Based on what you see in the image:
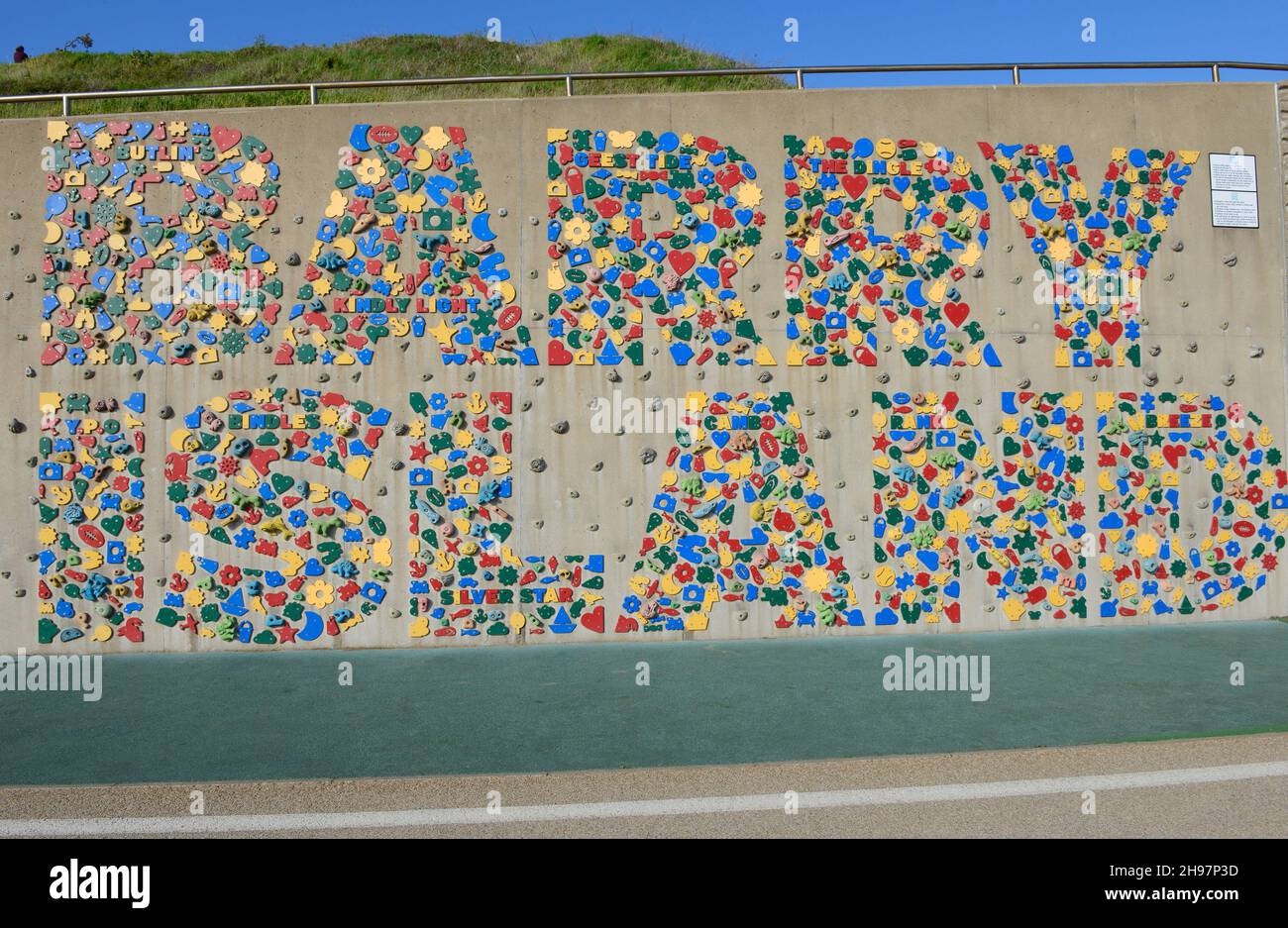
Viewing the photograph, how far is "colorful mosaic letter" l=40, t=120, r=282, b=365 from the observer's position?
830cm

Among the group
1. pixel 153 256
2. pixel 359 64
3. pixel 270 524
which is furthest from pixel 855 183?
pixel 359 64

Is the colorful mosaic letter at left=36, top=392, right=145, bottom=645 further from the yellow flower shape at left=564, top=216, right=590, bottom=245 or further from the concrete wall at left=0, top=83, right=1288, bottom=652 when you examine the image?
the yellow flower shape at left=564, top=216, right=590, bottom=245

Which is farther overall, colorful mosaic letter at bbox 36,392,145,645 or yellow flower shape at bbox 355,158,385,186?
yellow flower shape at bbox 355,158,385,186

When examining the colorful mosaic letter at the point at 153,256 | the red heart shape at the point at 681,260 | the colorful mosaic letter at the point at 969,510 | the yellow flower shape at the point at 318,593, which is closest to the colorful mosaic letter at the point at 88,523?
the colorful mosaic letter at the point at 153,256

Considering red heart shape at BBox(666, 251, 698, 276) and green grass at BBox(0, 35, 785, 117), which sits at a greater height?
green grass at BBox(0, 35, 785, 117)

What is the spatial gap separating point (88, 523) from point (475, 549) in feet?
9.59

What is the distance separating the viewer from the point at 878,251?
8.59m

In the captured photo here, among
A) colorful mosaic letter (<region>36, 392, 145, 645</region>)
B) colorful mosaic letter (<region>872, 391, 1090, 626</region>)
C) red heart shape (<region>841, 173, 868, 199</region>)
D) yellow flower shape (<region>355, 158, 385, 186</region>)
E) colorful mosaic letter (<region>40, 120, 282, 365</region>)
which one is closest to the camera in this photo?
colorful mosaic letter (<region>36, 392, 145, 645</region>)

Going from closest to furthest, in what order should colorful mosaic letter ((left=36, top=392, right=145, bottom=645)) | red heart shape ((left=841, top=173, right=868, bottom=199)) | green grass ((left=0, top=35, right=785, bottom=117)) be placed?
1. colorful mosaic letter ((left=36, top=392, right=145, bottom=645))
2. red heart shape ((left=841, top=173, right=868, bottom=199))
3. green grass ((left=0, top=35, right=785, bottom=117))

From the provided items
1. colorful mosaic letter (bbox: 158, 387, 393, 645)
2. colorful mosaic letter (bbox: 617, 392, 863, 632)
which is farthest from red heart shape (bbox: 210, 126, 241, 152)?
colorful mosaic letter (bbox: 617, 392, 863, 632)

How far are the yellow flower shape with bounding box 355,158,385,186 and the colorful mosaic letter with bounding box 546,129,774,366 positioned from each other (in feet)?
4.31

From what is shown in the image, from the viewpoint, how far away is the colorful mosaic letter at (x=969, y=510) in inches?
335
